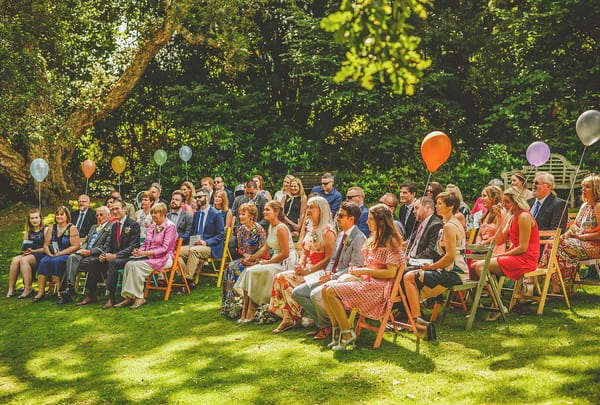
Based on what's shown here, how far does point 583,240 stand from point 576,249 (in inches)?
5.5

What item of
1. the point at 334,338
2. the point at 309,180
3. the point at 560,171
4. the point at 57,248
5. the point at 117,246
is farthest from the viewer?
the point at 309,180

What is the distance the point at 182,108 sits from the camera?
59.8 ft

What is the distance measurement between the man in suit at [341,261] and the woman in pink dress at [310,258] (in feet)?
0.54

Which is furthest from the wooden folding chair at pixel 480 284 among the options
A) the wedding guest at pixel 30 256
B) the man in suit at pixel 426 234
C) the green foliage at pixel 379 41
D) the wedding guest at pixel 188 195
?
the wedding guest at pixel 30 256

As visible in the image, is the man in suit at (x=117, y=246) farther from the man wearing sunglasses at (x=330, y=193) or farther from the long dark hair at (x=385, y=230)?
the long dark hair at (x=385, y=230)

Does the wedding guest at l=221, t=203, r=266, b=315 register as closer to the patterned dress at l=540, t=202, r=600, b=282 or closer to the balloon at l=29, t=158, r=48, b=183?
the patterned dress at l=540, t=202, r=600, b=282

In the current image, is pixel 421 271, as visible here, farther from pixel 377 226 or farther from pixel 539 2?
pixel 539 2

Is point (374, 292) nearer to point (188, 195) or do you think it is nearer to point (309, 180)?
point (188, 195)

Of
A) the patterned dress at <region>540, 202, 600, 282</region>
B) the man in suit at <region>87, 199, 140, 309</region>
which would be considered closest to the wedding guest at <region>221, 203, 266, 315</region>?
the man in suit at <region>87, 199, 140, 309</region>

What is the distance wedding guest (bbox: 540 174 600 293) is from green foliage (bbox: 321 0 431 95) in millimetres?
4264

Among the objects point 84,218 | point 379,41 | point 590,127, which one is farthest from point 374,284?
point 84,218

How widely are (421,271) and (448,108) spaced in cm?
1281

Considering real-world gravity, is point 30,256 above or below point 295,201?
below

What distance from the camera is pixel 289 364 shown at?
18.8ft
